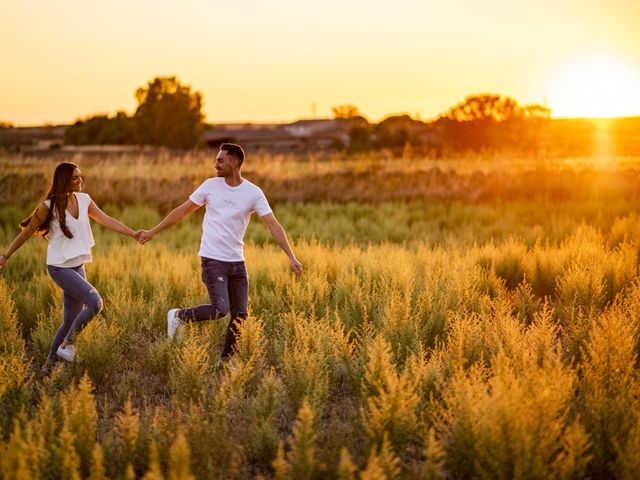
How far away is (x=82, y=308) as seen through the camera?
628 cm

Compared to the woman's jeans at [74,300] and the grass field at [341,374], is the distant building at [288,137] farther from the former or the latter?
the woman's jeans at [74,300]

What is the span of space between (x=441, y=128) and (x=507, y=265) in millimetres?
41135

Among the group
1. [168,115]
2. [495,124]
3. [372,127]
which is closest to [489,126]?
[495,124]

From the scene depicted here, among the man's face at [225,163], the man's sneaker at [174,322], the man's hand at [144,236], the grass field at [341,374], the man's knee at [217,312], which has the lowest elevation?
the grass field at [341,374]

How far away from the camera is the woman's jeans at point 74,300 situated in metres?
5.96

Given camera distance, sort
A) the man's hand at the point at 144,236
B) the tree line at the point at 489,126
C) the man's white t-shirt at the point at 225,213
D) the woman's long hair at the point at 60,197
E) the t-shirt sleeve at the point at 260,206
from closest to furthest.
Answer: the woman's long hair at the point at 60,197 → the man's white t-shirt at the point at 225,213 → the t-shirt sleeve at the point at 260,206 → the man's hand at the point at 144,236 → the tree line at the point at 489,126

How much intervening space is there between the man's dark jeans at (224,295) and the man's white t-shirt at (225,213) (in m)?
0.09

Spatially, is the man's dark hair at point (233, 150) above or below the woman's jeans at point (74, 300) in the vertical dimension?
above

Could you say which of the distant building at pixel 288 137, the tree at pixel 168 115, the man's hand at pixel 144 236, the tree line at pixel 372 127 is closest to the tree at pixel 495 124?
the tree line at pixel 372 127

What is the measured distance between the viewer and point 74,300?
6219mm

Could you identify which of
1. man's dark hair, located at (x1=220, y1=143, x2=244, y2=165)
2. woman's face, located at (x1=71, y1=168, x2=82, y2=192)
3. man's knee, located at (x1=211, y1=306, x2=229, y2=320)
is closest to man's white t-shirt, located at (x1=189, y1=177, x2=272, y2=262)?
man's dark hair, located at (x1=220, y1=143, x2=244, y2=165)

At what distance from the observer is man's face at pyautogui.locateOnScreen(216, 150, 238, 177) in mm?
5957

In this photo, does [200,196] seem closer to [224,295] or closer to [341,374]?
[224,295]

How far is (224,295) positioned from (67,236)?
141 cm
